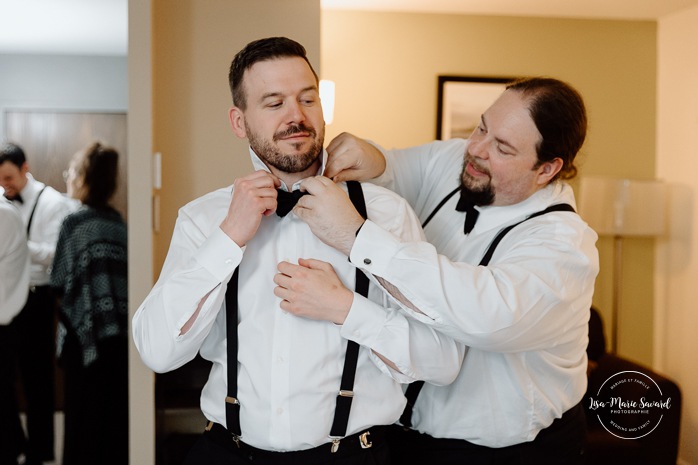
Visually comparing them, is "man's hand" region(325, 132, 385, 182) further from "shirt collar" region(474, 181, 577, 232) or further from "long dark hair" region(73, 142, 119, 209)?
"long dark hair" region(73, 142, 119, 209)

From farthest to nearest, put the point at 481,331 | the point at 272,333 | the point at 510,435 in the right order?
the point at 510,435 → the point at 272,333 → the point at 481,331

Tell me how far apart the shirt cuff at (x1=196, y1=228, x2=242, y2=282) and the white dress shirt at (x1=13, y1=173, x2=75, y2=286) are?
188 centimetres

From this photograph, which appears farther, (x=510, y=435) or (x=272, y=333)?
(x=510, y=435)

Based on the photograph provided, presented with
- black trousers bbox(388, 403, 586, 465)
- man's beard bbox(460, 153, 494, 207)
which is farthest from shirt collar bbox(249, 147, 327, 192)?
black trousers bbox(388, 403, 586, 465)

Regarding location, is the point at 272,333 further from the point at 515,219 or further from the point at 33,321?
the point at 33,321

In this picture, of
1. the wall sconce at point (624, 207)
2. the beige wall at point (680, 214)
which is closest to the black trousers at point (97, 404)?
the wall sconce at point (624, 207)

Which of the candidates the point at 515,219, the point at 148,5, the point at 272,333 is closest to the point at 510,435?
the point at 515,219

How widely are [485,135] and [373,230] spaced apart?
0.50m

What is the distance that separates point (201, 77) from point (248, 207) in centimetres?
165

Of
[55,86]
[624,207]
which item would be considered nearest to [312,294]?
[55,86]

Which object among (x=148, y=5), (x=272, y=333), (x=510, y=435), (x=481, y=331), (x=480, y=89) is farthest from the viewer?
(x=480, y=89)

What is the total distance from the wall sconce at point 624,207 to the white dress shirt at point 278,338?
3283 mm

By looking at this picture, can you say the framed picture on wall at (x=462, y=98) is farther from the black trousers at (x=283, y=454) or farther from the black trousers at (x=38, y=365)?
the black trousers at (x=283, y=454)

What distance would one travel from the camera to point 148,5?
2643 mm
